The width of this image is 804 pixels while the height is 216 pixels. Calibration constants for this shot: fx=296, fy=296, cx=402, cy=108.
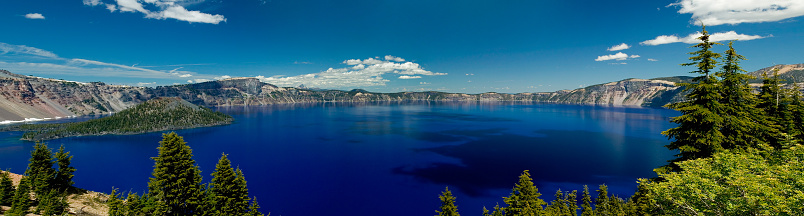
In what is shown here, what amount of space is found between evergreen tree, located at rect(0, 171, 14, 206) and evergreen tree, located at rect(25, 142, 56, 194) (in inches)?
112

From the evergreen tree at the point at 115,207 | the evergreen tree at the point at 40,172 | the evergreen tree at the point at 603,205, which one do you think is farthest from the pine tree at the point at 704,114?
the evergreen tree at the point at 40,172

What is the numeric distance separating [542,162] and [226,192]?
324ft

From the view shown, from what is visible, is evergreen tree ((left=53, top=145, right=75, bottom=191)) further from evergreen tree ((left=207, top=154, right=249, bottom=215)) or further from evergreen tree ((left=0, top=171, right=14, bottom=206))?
evergreen tree ((left=207, top=154, right=249, bottom=215))

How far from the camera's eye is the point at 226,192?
109ft

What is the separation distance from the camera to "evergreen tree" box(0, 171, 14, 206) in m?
33.5

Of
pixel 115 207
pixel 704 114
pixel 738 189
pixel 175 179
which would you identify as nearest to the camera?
pixel 738 189

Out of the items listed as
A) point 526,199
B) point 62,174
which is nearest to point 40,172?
point 62,174

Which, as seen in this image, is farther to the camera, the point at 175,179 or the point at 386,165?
the point at 386,165

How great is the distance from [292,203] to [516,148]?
9710 cm

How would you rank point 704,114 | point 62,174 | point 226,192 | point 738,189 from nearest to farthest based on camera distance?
point 738,189, point 704,114, point 226,192, point 62,174

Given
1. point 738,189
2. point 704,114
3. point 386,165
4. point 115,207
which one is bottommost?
point 386,165

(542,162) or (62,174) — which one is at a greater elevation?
(62,174)

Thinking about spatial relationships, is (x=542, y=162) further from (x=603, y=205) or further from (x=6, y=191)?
(x=6, y=191)

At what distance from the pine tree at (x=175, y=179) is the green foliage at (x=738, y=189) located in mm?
40834
